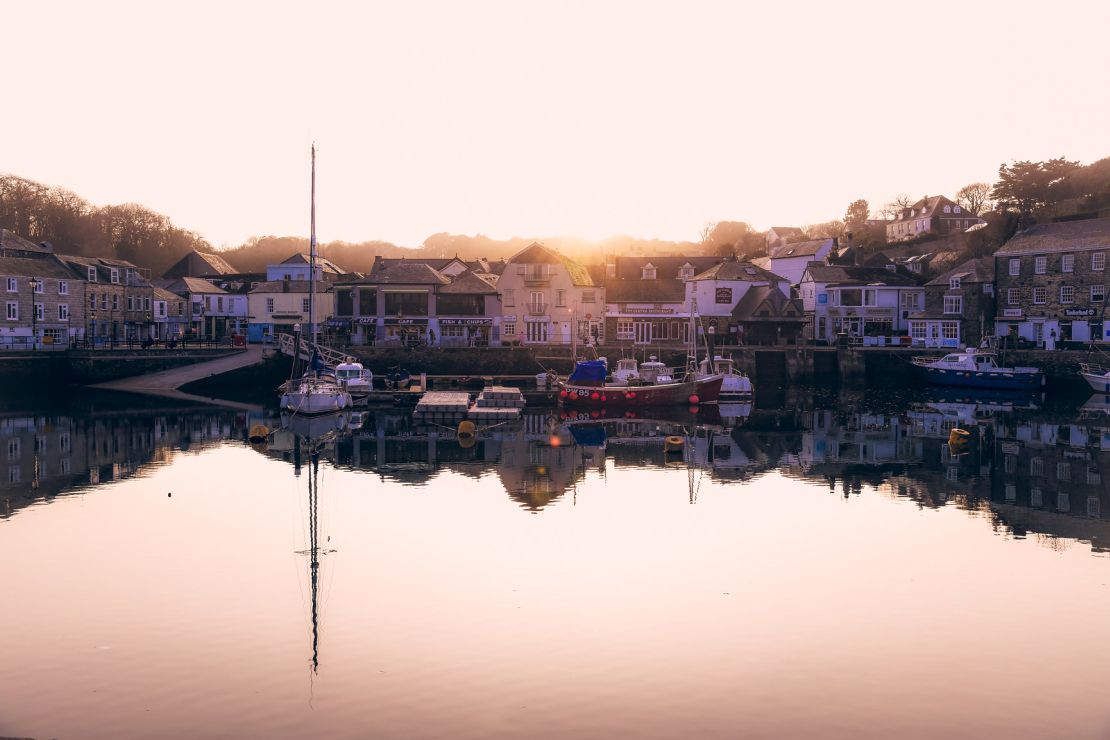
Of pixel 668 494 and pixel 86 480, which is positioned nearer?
pixel 668 494

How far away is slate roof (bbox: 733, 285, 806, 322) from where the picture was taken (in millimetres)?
85875

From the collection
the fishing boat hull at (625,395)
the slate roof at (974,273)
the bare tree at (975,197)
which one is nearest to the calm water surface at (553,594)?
the fishing boat hull at (625,395)

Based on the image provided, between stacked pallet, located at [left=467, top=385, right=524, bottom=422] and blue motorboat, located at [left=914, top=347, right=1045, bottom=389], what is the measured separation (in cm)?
3460

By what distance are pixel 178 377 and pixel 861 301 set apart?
2305 inches

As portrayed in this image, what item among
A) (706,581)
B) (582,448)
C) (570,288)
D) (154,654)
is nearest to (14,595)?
(154,654)

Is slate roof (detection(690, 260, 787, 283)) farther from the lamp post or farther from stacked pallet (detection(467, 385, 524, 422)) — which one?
the lamp post

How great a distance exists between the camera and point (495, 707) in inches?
656

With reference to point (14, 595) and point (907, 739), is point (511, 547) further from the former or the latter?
point (907, 739)

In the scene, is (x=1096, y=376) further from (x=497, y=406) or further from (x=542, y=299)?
(x=542, y=299)

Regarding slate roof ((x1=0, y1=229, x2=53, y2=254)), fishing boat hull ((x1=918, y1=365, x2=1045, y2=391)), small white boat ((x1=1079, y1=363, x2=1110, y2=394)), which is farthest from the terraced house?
slate roof ((x1=0, y1=229, x2=53, y2=254))

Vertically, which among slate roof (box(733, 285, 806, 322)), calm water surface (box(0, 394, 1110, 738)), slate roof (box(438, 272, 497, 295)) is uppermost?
slate roof (box(438, 272, 497, 295))

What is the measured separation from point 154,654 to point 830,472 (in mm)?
28017

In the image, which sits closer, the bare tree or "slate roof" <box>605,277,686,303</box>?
"slate roof" <box>605,277,686,303</box>

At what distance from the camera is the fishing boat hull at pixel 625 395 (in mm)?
62562
